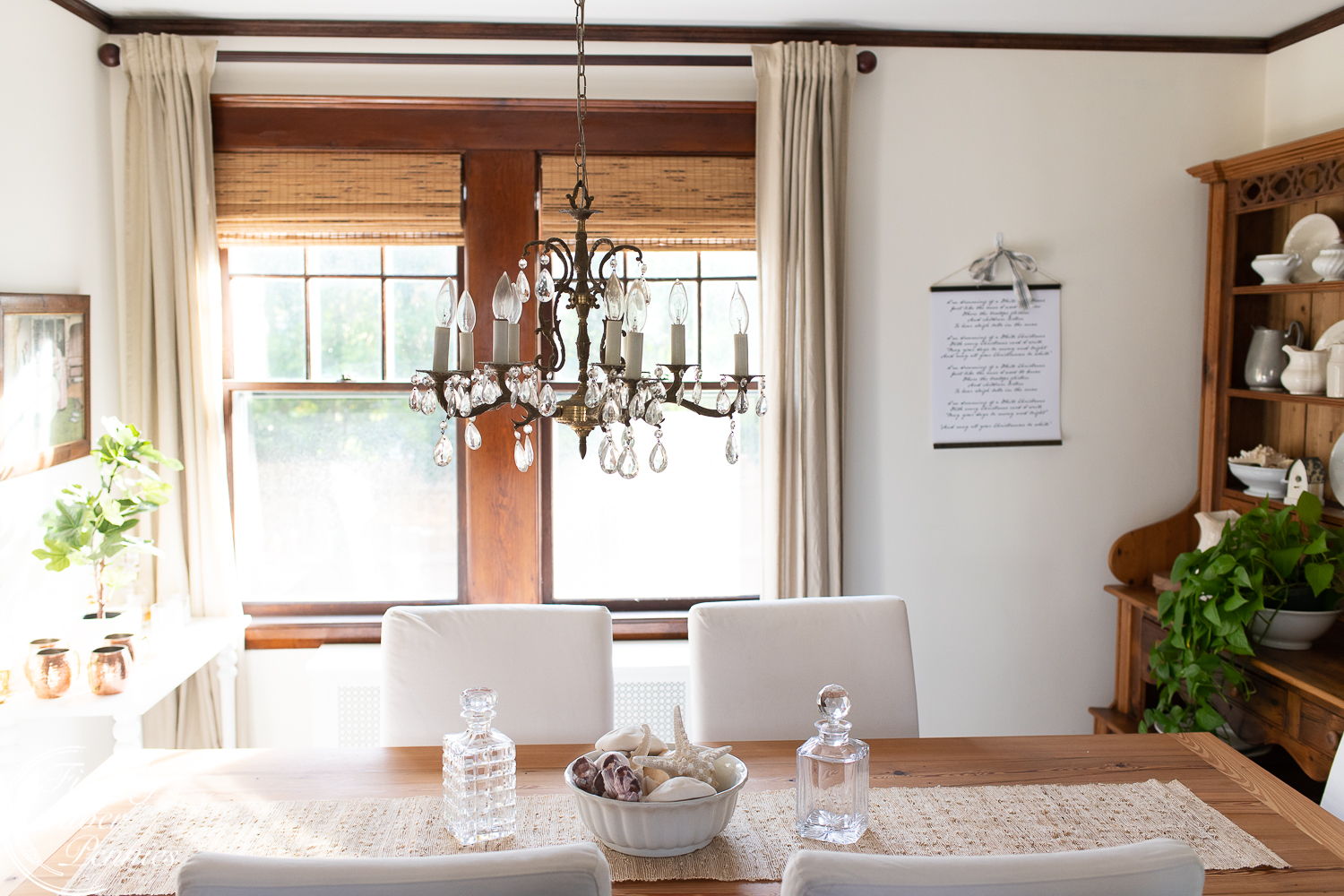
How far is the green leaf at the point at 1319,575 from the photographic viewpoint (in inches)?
94.2

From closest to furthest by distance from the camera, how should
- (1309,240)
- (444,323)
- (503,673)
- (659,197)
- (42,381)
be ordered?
(444,323) → (503,673) → (42,381) → (1309,240) → (659,197)

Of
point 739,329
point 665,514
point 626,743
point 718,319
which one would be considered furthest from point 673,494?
point 739,329

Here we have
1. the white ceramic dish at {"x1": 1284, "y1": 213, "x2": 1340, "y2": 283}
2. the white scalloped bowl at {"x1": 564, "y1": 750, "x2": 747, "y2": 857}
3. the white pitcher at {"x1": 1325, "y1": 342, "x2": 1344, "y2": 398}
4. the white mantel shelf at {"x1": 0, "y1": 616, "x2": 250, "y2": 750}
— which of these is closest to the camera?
the white scalloped bowl at {"x1": 564, "y1": 750, "x2": 747, "y2": 857}

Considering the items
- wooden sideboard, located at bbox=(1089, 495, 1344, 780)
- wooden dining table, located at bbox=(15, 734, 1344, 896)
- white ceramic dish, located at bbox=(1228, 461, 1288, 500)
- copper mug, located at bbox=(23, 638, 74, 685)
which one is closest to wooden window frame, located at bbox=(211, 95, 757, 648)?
copper mug, located at bbox=(23, 638, 74, 685)

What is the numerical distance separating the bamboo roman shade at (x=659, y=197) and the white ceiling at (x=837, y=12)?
0.40m

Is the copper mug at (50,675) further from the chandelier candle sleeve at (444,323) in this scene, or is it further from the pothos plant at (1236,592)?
the pothos plant at (1236,592)

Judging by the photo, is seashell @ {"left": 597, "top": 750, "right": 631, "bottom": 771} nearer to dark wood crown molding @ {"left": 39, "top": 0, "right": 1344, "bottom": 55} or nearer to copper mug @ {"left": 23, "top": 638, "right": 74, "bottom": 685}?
copper mug @ {"left": 23, "top": 638, "right": 74, "bottom": 685}

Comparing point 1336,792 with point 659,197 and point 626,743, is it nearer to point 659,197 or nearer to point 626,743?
point 626,743

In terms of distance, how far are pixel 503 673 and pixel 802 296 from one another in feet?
4.84

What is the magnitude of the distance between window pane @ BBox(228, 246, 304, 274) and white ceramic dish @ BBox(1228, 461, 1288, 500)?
2934 millimetres

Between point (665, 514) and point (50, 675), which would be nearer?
point (50, 675)

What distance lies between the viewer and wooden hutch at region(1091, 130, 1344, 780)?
266 cm

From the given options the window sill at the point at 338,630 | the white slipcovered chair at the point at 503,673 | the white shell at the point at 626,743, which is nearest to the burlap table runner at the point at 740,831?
the white shell at the point at 626,743

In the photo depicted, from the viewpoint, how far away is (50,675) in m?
2.23
